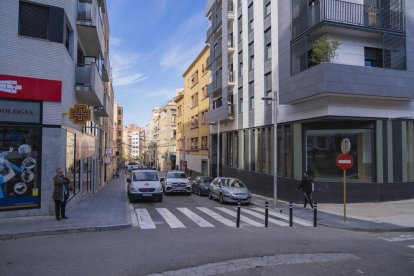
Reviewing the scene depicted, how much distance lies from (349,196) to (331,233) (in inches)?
299

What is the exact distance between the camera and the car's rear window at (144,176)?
20.7 metres

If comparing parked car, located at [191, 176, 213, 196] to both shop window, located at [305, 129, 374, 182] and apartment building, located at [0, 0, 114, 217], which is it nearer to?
shop window, located at [305, 129, 374, 182]

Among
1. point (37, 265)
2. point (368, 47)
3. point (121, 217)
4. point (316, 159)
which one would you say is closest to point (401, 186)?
point (316, 159)

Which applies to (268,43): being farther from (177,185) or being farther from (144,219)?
(144,219)

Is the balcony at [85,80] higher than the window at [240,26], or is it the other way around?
the window at [240,26]

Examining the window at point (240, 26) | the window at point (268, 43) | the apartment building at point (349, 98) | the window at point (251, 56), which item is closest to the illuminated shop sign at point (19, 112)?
the apartment building at point (349, 98)

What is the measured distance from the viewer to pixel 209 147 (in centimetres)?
3959

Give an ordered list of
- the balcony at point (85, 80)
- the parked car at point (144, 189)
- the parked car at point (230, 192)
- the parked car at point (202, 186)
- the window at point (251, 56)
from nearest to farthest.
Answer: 1. the balcony at point (85, 80)
2. the parked car at point (144, 189)
3. the parked car at point (230, 192)
4. the parked car at point (202, 186)
5. the window at point (251, 56)

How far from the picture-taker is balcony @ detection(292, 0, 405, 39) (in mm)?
17656

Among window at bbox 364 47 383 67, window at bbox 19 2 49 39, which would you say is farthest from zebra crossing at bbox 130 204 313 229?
window at bbox 364 47 383 67

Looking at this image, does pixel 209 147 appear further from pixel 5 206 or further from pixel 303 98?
pixel 5 206

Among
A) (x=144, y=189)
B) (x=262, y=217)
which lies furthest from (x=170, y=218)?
(x=144, y=189)

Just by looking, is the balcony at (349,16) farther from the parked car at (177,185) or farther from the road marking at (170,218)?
the parked car at (177,185)

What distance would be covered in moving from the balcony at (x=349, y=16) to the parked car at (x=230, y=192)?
8874 mm
